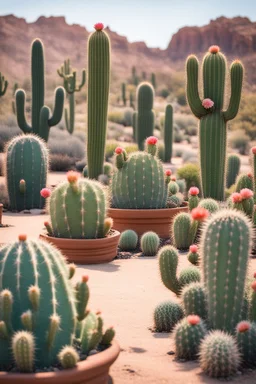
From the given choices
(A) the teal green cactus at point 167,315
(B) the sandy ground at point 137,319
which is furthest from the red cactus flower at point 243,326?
(A) the teal green cactus at point 167,315

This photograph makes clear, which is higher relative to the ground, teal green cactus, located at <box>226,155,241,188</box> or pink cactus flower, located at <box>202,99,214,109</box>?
pink cactus flower, located at <box>202,99,214,109</box>

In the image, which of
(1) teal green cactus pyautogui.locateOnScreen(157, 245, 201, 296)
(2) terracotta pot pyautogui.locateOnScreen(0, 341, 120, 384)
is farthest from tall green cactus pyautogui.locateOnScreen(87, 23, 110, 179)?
(2) terracotta pot pyautogui.locateOnScreen(0, 341, 120, 384)

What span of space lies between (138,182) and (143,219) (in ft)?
1.68

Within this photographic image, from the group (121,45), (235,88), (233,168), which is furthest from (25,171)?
(121,45)

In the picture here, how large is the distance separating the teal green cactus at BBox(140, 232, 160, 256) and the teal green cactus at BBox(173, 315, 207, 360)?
4276mm

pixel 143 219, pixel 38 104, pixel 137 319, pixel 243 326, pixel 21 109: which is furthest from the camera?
pixel 38 104

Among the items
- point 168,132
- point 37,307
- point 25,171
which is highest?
point 168,132

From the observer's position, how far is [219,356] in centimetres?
503

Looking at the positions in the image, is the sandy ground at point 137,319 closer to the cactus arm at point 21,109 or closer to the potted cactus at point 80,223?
the potted cactus at point 80,223

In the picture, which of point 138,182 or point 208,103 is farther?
point 208,103

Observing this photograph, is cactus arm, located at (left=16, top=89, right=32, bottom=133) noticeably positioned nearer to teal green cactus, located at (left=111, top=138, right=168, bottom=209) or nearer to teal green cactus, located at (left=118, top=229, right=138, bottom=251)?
teal green cactus, located at (left=111, top=138, right=168, bottom=209)

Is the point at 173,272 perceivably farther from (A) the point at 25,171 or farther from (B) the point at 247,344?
(A) the point at 25,171

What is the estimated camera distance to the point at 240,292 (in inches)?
215

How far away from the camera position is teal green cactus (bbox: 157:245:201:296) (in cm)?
657
